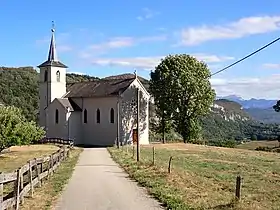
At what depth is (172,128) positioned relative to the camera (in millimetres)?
74875

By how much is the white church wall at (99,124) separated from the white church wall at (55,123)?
2.95 metres

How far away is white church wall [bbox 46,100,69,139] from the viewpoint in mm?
72250

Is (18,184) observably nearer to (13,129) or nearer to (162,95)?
(13,129)

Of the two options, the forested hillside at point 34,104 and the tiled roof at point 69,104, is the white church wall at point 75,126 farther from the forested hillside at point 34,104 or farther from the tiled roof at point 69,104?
the forested hillside at point 34,104

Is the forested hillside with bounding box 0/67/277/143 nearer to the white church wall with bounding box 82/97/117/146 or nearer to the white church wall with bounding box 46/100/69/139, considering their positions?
the white church wall with bounding box 46/100/69/139

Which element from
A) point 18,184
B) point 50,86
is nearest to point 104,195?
point 18,184

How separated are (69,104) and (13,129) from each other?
27148 millimetres

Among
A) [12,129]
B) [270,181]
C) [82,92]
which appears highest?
[82,92]

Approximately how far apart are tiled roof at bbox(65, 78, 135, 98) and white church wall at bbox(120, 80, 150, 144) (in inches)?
46.0

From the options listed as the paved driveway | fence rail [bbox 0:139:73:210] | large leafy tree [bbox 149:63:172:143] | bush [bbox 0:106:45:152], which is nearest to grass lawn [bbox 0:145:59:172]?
bush [bbox 0:106:45:152]

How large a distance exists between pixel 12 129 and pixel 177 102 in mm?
29435

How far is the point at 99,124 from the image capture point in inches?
2795

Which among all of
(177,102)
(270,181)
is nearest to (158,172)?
(270,181)

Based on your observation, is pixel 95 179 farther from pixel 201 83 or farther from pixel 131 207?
pixel 201 83
